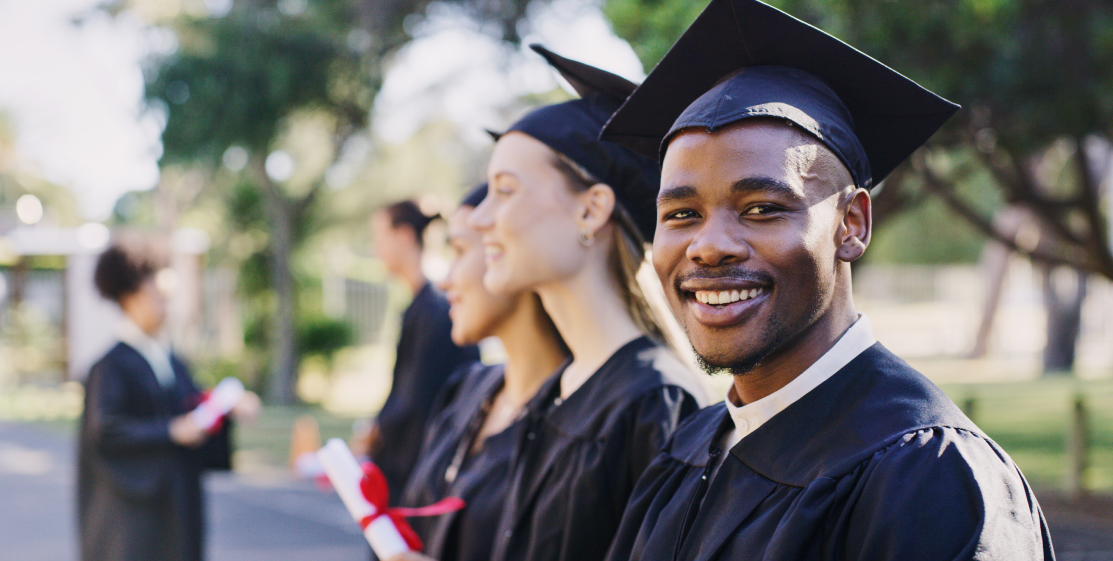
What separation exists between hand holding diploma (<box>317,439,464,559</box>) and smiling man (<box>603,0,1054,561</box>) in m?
0.84

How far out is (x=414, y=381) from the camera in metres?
4.25

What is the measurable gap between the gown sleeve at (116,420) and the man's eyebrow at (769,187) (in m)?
3.59

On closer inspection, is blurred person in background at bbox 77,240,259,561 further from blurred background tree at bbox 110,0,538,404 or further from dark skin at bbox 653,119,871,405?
blurred background tree at bbox 110,0,538,404

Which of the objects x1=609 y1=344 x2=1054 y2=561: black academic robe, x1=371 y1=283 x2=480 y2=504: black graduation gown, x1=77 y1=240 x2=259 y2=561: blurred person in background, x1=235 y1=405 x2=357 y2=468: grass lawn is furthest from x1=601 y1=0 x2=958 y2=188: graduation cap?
x1=235 y1=405 x2=357 y2=468: grass lawn

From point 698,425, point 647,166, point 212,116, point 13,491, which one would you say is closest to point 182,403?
point 647,166

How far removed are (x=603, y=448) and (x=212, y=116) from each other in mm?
11680

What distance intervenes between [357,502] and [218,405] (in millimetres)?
2149

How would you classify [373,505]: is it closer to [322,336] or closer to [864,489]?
[864,489]

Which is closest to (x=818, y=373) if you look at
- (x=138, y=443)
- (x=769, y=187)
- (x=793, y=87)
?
(x=769, y=187)

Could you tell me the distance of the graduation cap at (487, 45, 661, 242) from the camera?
223 centimetres

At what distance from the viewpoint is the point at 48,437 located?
12578mm

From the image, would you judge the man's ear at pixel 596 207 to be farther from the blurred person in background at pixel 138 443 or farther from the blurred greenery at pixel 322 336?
the blurred greenery at pixel 322 336

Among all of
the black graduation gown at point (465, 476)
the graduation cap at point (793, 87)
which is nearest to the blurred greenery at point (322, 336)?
the black graduation gown at point (465, 476)

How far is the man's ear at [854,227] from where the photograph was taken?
135 cm
